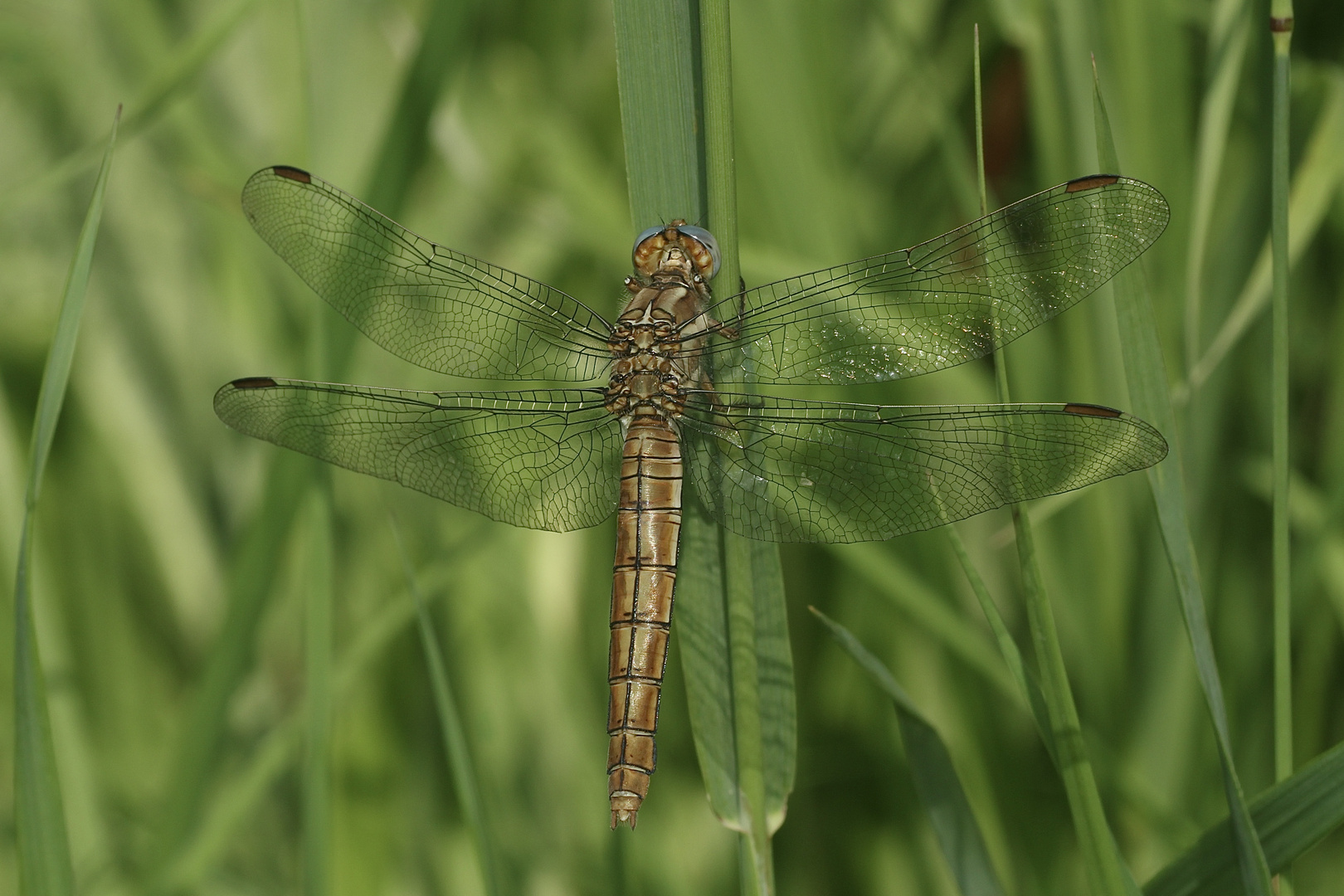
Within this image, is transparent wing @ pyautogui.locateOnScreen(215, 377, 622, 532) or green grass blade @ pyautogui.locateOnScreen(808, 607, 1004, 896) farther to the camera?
transparent wing @ pyautogui.locateOnScreen(215, 377, 622, 532)

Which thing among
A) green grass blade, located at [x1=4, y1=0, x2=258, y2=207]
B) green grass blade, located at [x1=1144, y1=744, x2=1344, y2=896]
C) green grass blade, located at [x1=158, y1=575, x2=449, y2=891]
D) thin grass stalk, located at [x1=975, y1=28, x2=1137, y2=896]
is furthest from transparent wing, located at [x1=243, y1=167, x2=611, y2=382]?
green grass blade, located at [x1=1144, y1=744, x2=1344, y2=896]

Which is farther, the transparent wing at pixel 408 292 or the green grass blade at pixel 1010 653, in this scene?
the transparent wing at pixel 408 292

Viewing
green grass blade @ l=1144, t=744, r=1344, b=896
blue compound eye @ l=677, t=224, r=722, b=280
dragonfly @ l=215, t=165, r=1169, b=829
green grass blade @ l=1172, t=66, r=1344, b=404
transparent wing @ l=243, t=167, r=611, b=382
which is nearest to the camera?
green grass blade @ l=1144, t=744, r=1344, b=896

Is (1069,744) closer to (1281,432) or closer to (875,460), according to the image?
(1281,432)

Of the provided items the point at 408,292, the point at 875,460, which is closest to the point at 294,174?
the point at 408,292

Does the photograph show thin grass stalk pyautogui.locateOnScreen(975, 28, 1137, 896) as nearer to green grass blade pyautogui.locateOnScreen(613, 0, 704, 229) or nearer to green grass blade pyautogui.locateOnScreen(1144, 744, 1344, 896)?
green grass blade pyautogui.locateOnScreen(1144, 744, 1344, 896)

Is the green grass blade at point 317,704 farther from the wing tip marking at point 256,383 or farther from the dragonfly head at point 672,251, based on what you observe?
the dragonfly head at point 672,251

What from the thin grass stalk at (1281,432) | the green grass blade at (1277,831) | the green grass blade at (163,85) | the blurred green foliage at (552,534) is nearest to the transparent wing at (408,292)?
the blurred green foliage at (552,534)

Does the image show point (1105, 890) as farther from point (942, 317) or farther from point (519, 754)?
point (519, 754)

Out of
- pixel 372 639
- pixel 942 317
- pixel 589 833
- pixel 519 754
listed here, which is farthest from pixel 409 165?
pixel 589 833
